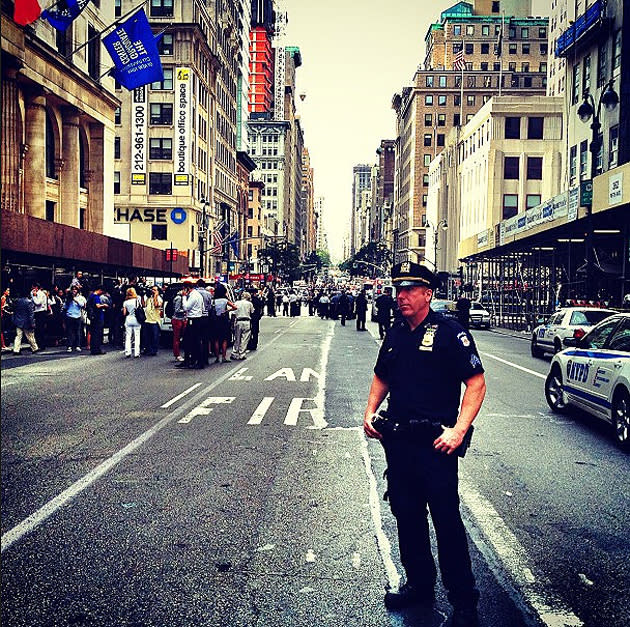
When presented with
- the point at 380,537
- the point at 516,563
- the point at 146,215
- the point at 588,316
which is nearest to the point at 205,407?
the point at 380,537

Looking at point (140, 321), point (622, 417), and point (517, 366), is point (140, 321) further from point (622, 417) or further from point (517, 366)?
point (622, 417)

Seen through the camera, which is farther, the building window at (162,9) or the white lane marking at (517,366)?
the building window at (162,9)

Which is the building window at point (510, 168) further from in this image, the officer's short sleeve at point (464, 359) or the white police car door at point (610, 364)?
the officer's short sleeve at point (464, 359)

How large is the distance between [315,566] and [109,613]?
140 cm

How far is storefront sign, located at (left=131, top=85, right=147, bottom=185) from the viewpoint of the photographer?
6712cm

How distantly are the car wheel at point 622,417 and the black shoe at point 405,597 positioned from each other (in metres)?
5.83

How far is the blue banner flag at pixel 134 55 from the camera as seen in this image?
3097 centimetres

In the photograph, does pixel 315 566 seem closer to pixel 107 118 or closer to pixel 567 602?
pixel 567 602

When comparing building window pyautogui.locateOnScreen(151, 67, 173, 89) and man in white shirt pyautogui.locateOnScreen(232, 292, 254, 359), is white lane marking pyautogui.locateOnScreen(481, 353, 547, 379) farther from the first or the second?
building window pyautogui.locateOnScreen(151, 67, 173, 89)

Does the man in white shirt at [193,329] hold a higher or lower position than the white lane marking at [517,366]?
higher

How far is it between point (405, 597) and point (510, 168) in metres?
74.5

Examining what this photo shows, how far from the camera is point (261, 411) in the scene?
12375 mm

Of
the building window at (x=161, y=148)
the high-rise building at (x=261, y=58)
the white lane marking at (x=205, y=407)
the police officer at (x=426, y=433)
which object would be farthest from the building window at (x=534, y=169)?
the high-rise building at (x=261, y=58)

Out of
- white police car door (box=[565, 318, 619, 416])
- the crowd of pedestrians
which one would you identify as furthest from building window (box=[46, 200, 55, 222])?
white police car door (box=[565, 318, 619, 416])
